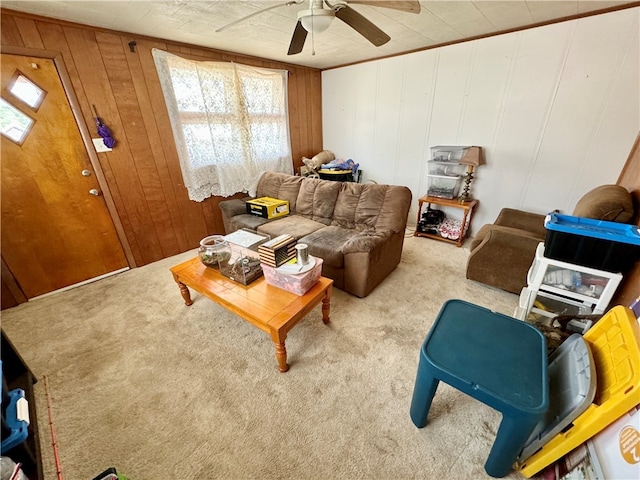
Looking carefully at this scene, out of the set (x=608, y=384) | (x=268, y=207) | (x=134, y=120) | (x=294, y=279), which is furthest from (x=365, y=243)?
(x=134, y=120)

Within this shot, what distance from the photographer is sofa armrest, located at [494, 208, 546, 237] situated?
244 cm

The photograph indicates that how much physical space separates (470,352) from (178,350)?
5.91 ft

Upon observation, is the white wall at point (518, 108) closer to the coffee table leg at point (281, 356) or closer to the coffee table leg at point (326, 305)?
the coffee table leg at point (326, 305)

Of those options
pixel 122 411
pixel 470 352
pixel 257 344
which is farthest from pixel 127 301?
pixel 470 352

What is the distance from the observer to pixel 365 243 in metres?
2.08

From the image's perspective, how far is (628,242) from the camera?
126 centimetres

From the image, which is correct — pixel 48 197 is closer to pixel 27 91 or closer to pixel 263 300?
pixel 27 91

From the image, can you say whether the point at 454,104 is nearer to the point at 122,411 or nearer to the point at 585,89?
the point at 585,89

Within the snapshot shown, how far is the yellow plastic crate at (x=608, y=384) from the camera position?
810mm

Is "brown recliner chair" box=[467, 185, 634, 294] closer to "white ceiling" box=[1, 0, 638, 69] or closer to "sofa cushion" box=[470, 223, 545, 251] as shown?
"sofa cushion" box=[470, 223, 545, 251]

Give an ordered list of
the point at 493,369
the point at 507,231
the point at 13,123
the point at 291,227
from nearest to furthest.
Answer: the point at 493,369, the point at 13,123, the point at 507,231, the point at 291,227

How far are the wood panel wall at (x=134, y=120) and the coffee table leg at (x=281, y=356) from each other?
2.29 m

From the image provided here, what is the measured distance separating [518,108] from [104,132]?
420cm

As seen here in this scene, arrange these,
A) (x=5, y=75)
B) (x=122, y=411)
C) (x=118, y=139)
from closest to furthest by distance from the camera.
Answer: (x=122, y=411) → (x=5, y=75) → (x=118, y=139)
